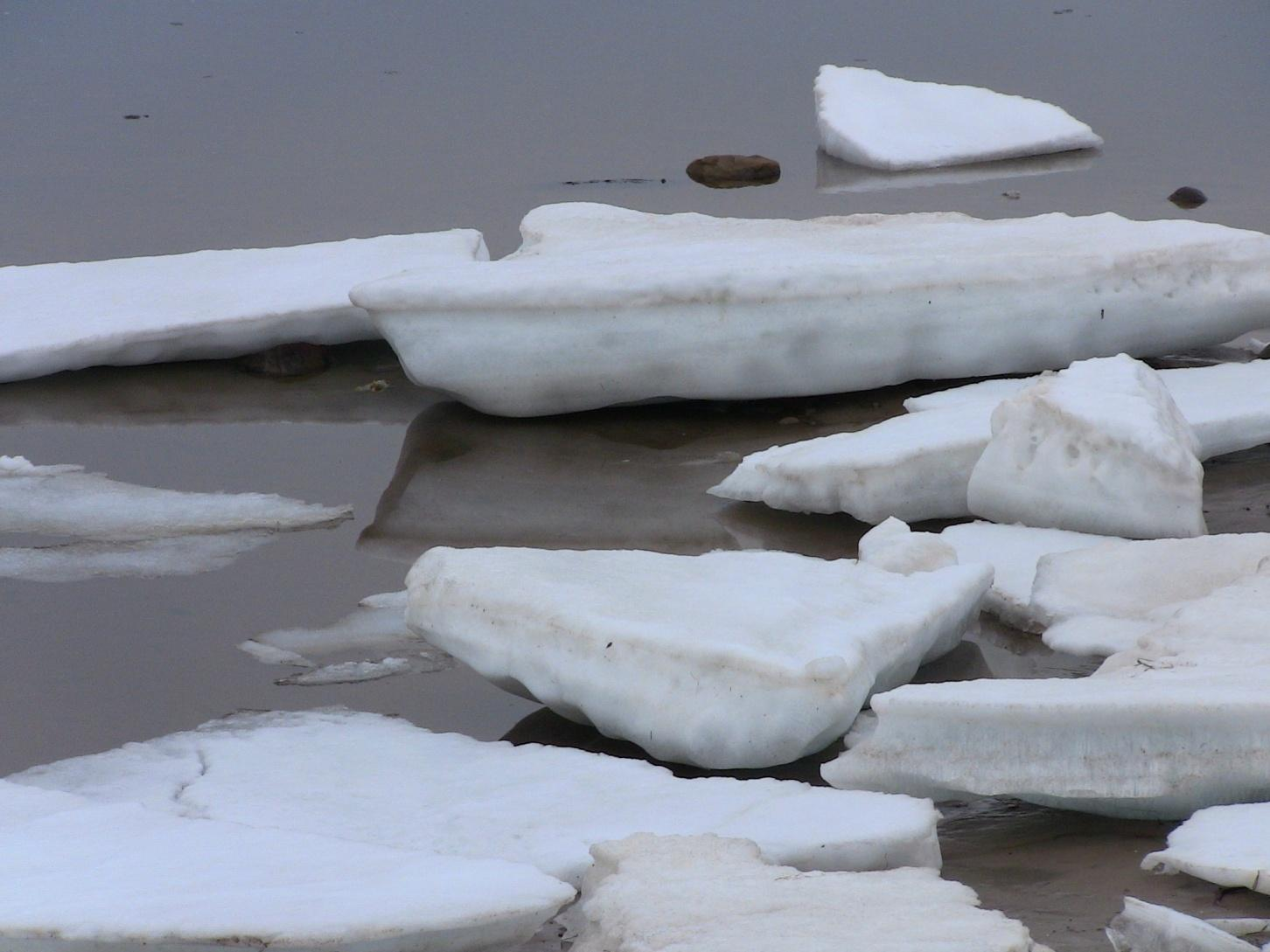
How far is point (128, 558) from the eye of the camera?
4160 mm

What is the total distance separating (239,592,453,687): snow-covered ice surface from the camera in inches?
139

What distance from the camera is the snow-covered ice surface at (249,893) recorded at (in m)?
2.14

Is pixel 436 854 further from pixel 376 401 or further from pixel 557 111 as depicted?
pixel 557 111

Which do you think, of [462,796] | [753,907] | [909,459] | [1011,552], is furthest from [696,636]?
[909,459]

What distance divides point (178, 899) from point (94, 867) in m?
0.24

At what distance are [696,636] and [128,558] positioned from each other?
5.53 ft

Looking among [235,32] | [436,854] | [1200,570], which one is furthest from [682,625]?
[235,32]

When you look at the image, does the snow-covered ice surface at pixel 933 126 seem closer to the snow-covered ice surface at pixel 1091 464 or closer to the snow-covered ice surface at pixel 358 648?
the snow-covered ice surface at pixel 1091 464

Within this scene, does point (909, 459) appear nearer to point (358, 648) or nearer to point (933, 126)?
point (358, 648)

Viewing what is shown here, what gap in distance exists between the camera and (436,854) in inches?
95.0

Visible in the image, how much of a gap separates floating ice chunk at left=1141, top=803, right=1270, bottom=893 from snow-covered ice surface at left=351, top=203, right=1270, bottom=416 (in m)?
2.34

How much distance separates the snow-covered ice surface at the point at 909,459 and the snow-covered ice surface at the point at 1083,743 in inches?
52.2

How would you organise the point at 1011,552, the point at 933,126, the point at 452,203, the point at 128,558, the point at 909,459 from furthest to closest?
the point at 933,126
the point at 452,203
the point at 128,558
the point at 909,459
the point at 1011,552

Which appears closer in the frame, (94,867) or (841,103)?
(94,867)
